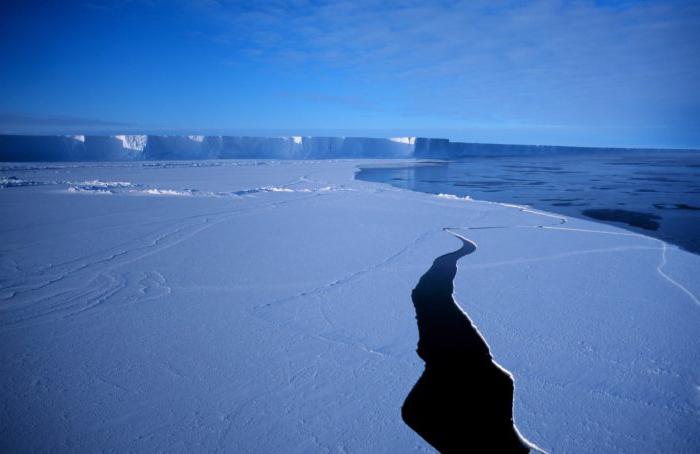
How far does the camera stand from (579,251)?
4.31m

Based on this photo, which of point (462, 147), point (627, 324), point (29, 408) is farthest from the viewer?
point (462, 147)

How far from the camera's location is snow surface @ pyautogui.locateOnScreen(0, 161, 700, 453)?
169 cm

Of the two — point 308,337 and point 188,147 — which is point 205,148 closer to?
point 188,147

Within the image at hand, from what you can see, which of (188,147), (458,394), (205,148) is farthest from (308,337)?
(205,148)

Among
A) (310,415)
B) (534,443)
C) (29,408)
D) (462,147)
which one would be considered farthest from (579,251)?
(462,147)

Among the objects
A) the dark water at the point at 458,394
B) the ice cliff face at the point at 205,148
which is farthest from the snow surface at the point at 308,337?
the ice cliff face at the point at 205,148

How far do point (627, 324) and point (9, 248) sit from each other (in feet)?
18.4

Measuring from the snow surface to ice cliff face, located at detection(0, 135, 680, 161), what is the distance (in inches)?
867

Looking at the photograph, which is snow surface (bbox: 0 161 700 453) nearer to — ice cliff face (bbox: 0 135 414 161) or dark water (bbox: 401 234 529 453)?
dark water (bbox: 401 234 529 453)

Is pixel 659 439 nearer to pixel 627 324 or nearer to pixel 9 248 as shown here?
pixel 627 324

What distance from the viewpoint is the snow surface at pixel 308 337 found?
5.55 feet

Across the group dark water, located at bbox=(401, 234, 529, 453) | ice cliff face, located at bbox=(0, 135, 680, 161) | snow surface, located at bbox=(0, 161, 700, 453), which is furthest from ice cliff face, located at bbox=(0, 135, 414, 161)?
dark water, located at bbox=(401, 234, 529, 453)

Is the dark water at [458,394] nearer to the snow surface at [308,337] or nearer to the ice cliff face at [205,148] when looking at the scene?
the snow surface at [308,337]

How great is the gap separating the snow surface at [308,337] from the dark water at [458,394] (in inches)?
2.7
